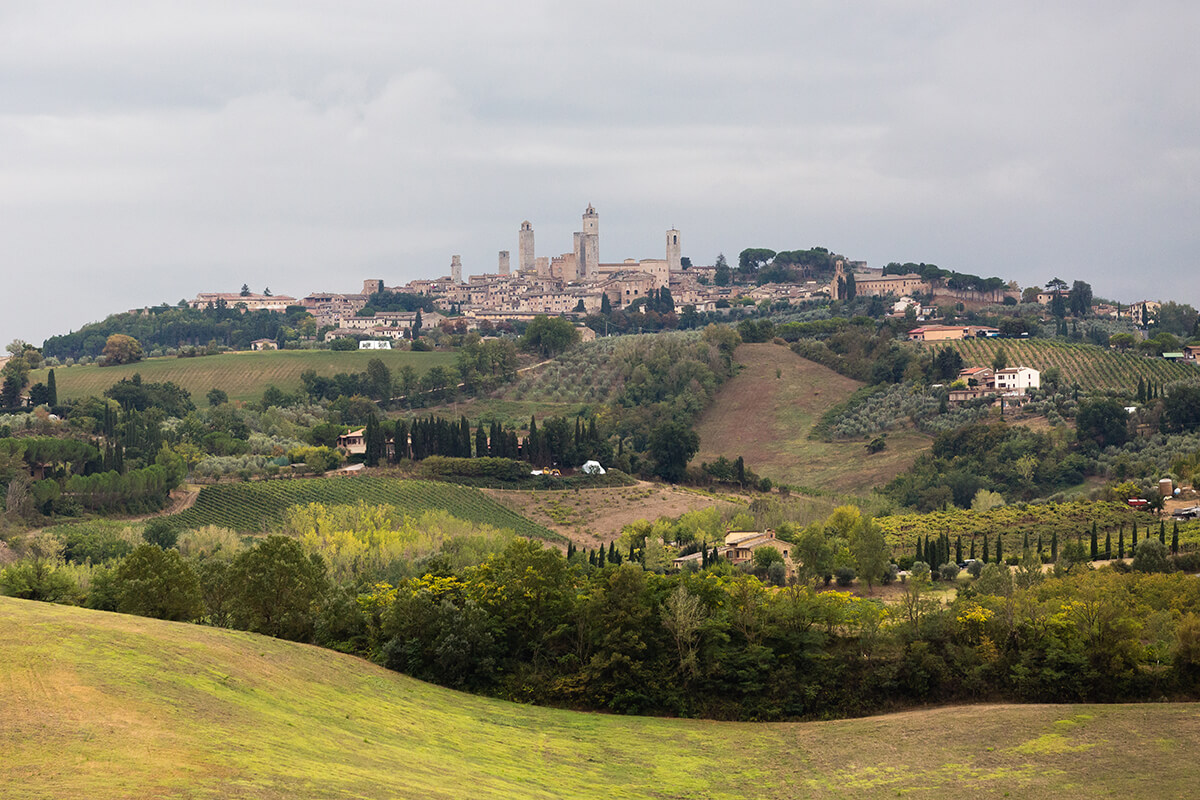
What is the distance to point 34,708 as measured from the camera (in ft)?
80.4

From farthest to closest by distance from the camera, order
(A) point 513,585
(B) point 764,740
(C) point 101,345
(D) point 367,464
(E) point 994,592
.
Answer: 1. (C) point 101,345
2. (D) point 367,464
3. (E) point 994,592
4. (A) point 513,585
5. (B) point 764,740

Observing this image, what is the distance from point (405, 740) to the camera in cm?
3058

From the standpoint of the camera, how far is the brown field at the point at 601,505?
252 ft

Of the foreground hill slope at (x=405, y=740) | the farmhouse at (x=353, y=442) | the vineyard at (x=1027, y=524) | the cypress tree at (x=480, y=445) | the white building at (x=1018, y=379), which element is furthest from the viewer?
the white building at (x=1018, y=379)

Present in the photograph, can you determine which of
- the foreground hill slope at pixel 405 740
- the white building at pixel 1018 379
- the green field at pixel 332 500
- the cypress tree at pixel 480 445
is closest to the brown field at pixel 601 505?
the green field at pixel 332 500

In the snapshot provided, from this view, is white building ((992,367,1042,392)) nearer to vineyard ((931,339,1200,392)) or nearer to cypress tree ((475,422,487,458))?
vineyard ((931,339,1200,392))

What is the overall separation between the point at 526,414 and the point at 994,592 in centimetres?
7048

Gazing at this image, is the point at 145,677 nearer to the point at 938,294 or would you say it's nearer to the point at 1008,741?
the point at 1008,741

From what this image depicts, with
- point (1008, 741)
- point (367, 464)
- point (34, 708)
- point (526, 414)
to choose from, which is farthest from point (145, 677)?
point (526, 414)

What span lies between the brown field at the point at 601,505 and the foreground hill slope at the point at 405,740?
3870 cm

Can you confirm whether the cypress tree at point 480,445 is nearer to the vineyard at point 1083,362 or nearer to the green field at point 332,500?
the green field at point 332,500

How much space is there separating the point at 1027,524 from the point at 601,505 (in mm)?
26039

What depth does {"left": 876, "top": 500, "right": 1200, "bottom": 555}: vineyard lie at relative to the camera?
62219mm

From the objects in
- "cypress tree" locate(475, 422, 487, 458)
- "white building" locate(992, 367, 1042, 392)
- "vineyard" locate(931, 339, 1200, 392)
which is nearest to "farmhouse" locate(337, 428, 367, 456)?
"cypress tree" locate(475, 422, 487, 458)
